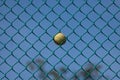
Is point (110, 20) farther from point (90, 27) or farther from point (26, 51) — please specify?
point (26, 51)

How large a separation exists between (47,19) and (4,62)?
67 centimetres

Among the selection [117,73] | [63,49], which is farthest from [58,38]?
[117,73]

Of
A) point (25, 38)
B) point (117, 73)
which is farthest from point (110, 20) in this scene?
point (25, 38)

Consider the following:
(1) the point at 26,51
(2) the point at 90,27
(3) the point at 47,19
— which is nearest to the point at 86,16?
(2) the point at 90,27

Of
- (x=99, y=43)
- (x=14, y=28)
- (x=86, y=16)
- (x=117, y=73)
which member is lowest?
(x=117, y=73)

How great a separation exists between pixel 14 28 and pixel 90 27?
84 centimetres

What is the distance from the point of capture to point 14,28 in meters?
4.60

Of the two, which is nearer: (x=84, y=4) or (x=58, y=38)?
(x=84, y=4)

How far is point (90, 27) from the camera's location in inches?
186

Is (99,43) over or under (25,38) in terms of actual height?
under

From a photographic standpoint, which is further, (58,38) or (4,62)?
(58,38)

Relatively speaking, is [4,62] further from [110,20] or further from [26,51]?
[110,20]

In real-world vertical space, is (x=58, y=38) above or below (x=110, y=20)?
above

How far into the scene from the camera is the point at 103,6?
475 cm
